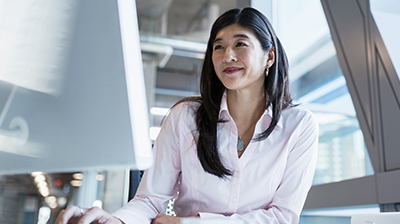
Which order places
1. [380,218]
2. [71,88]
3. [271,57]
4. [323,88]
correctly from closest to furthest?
[71,88], [380,218], [271,57], [323,88]

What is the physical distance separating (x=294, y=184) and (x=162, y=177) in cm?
43

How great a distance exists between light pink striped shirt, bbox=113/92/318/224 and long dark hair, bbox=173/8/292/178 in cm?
3

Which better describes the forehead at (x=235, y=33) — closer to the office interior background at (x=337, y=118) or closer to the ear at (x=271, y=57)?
the ear at (x=271, y=57)

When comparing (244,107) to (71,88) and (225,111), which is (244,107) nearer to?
(225,111)

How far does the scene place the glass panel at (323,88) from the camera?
6.76 ft

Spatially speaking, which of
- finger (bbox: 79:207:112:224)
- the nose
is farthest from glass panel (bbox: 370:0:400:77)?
finger (bbox: 79:207:112:224)

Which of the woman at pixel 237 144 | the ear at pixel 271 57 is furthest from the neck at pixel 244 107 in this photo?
the ear at pixel 271 57

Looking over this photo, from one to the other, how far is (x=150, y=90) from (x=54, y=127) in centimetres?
612

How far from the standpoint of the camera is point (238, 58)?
138 centimetres

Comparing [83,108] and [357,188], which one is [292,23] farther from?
[83,108]

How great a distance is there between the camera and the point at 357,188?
1840 mm

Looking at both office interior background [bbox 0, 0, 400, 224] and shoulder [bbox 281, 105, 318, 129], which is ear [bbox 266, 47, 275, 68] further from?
office interior background [bbox 0, 0, 400, 224]

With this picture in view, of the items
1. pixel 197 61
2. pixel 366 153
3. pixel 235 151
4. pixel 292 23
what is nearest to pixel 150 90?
pixel 197 61

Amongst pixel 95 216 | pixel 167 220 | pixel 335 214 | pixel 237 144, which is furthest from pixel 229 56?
pixel 335 214
